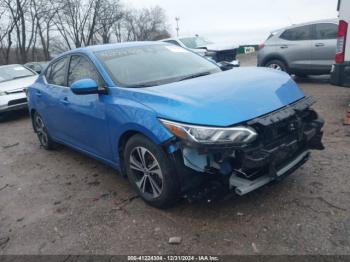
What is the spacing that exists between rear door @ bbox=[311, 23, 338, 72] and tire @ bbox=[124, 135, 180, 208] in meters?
7.09

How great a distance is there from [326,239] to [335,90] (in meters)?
6.45

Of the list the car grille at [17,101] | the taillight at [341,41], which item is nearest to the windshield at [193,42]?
the car grille at [17,101]

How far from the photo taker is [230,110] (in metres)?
2.95

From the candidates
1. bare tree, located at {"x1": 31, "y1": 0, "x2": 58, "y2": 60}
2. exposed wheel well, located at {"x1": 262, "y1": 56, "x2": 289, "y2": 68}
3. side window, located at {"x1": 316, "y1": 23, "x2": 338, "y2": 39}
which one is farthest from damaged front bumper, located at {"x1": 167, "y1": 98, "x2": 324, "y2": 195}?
bare tree, located at {"x1": 31, "y1": 0, "x2": 58, "y2": 60}

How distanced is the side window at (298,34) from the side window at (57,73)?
677cm

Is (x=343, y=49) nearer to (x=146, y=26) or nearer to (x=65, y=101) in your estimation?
(x=65, y=101)

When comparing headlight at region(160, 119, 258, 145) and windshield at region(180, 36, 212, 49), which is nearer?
headlight at region(160, 119, 258, 145)

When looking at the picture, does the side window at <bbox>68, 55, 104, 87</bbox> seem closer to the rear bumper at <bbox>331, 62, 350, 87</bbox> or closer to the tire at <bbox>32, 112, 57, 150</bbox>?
the tire at <bbox>32, 112, 57, 150</bbox>

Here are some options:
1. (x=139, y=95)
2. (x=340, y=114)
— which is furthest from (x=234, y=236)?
(x=340, y=114)

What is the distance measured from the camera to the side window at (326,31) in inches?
343

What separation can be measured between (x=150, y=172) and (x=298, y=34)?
7675 mm

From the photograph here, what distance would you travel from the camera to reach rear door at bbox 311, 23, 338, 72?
8727 mm

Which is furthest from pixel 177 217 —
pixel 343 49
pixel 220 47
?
pixel 220 47

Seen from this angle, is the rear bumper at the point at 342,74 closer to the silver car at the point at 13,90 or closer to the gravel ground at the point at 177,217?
the gravel ground at the point at 177,217
